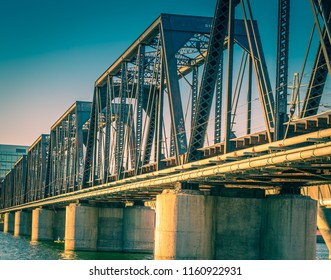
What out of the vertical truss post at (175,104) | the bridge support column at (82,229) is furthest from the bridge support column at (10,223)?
the vertical truss post at (175,104)

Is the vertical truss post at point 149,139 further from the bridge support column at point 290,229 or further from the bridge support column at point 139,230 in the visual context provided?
the bridge support column at point 139,230

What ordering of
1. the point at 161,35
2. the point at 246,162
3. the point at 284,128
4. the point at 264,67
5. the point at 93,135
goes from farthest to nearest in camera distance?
the point at 93,135, the point at 161,35, the point at 264,67, the point at 246,162, the point at 284,128

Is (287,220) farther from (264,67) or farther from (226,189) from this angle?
(264,67)

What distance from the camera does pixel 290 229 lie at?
4222cm

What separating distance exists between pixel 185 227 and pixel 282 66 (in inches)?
506

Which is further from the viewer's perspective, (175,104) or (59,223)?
(59,223)

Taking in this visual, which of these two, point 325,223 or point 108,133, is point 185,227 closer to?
point 325,223

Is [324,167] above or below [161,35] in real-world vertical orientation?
below

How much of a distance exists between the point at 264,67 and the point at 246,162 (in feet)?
20.6

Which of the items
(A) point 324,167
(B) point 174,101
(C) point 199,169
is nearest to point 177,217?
(C) point 199,169

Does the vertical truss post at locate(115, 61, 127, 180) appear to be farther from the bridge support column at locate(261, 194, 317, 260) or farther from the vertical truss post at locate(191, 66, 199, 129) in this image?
the bridge support column at locate(261, 194, 317, 260)

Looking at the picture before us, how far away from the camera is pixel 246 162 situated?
35.0 metres

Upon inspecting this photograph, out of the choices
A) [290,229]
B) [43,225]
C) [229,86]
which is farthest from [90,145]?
[229,86]

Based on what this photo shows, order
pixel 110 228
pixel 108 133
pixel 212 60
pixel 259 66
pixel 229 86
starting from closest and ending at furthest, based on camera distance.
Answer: pixel 229 86 → pixel 259 66 → pixel 212 60 → pixel 108 133 → pixel 110 228
